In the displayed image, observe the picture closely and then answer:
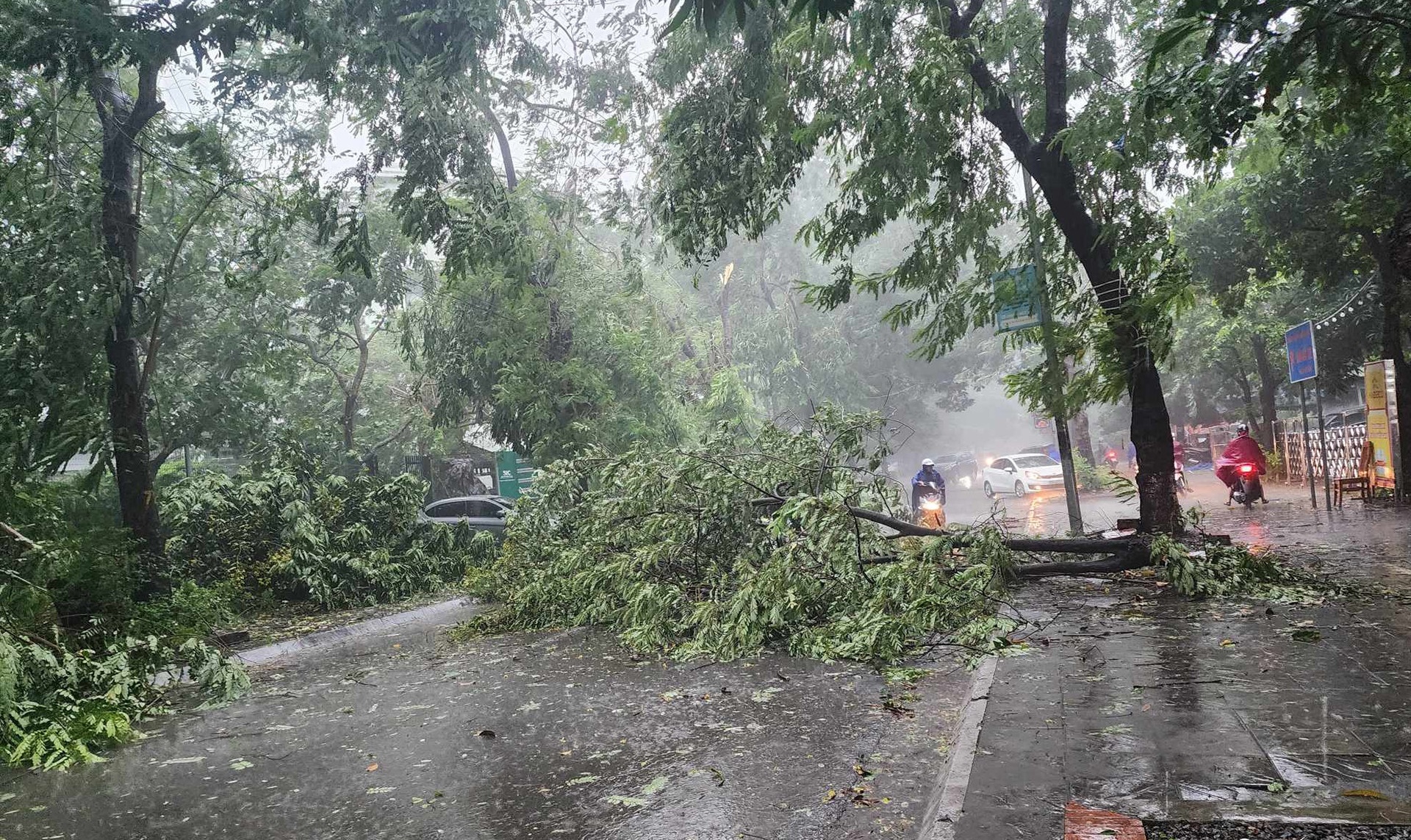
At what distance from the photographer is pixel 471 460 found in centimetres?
3306

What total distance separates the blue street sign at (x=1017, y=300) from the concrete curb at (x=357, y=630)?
27.4ft

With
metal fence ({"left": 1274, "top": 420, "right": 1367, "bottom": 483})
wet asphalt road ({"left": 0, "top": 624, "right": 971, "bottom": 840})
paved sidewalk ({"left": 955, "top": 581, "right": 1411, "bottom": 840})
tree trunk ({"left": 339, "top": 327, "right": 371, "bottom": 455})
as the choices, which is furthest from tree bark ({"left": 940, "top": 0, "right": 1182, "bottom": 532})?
tree trunk ({"left": 339, "top": 327, "right": 371, "bottom": 455})

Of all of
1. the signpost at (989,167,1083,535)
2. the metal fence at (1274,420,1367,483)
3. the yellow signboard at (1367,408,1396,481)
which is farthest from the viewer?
the metal fence at (1274,420,1367,483)

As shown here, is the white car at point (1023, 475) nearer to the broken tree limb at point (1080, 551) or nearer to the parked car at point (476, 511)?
the parked car at point (476, 511)

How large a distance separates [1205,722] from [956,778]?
155cm

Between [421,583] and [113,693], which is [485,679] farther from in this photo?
[421,583]

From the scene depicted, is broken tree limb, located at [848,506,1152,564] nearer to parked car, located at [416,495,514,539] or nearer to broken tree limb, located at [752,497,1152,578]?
broken tree limb, located at [752,497,1152,578]

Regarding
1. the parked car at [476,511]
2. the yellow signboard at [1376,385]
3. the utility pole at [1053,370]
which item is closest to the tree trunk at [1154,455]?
the utility pole at [1053,370]

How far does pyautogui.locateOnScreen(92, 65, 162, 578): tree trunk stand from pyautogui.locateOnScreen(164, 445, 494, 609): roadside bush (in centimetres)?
140

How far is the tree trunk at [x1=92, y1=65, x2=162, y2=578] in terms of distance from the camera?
12.2 meters

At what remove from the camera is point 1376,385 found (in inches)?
712

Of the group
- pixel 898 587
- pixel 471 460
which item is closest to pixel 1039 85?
pixel 898 587

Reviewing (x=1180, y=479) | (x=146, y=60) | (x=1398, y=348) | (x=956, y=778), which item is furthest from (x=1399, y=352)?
(x=146, y=60)

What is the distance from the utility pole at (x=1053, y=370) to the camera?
41.2 feet
